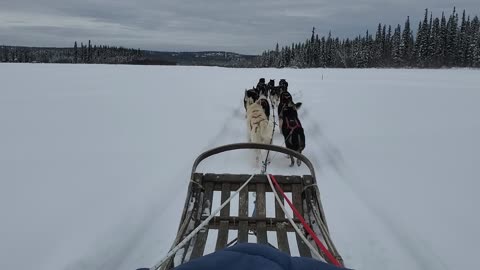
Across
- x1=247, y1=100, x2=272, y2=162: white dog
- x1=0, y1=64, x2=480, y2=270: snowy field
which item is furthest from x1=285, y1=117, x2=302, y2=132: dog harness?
x1=0, y1=64, x2=480, y2=270: snowy field

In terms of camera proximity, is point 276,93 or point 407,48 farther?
point 407,48

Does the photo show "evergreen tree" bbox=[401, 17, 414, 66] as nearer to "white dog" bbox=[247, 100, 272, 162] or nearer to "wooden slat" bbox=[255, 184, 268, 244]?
"white dog" bbox=[247, 100, 272, 162]

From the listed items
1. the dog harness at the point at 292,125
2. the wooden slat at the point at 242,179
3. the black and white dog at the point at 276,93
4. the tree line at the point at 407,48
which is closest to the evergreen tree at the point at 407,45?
the tree line at the point at 407,48

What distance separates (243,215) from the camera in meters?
2.73

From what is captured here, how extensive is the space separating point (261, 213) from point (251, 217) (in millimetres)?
72

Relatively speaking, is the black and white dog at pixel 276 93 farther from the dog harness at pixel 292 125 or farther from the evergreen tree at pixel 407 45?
the evergreen tree at pixel 407 45

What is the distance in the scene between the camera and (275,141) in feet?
24.3

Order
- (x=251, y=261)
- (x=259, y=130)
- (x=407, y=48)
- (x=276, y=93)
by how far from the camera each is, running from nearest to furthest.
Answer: (x=251, y=261) < (x=259, y=130) < (x=276, y=93) < (x=407, y=48)

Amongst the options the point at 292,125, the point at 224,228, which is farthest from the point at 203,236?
the point at 292,125

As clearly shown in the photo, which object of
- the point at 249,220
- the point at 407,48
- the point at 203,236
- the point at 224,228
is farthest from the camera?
the point at 407,48

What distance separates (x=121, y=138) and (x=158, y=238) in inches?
161

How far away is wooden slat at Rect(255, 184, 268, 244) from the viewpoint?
2.50 m

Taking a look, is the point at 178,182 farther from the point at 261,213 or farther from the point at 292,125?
the point at 261,213

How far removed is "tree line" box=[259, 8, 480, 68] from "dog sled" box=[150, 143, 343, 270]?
5382cm
